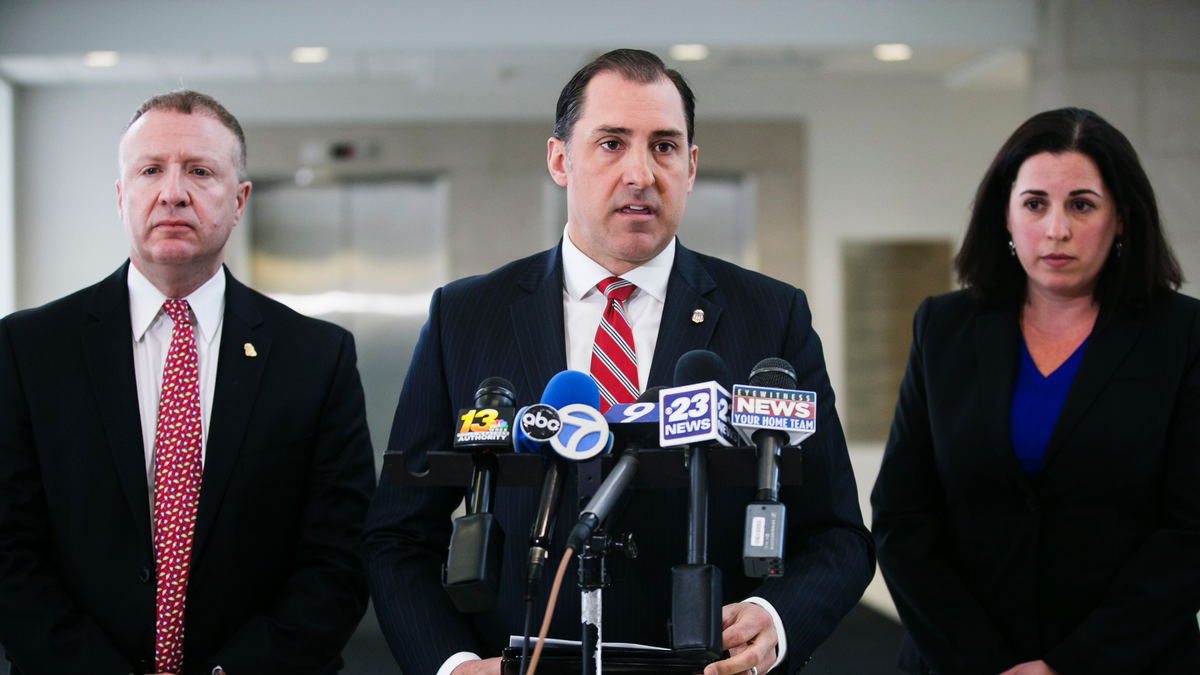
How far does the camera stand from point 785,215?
6.97 m

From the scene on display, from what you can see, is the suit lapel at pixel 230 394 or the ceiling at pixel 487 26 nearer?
the suit lapel at pixel 230 394

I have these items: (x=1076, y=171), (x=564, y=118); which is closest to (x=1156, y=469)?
(x=1076, y=171)

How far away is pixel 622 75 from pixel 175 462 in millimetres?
1142

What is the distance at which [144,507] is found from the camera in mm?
1917

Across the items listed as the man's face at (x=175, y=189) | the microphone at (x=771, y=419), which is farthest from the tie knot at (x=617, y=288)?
the man's face at (x=175, y=189)

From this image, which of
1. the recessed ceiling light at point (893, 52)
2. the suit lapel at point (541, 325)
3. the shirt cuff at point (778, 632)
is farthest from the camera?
the recessed ceiling light at point (893, 52)

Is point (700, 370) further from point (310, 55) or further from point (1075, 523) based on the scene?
point (310, 55)

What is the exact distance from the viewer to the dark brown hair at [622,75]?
1.76m

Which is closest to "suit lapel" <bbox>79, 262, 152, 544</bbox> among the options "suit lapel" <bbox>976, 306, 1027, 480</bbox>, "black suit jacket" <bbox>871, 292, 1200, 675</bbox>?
"black suit jacket" <bbox>871, 292, 1200, 675</bbox>

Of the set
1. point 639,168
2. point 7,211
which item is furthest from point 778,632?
point 7,211

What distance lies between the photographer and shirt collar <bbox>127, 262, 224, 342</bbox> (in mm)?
2061

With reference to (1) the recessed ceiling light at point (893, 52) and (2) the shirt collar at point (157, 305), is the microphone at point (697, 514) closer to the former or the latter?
(2) the shirt collar at point (157, 305)

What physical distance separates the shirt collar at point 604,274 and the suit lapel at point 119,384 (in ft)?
2.94

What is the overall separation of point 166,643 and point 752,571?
1.35m
